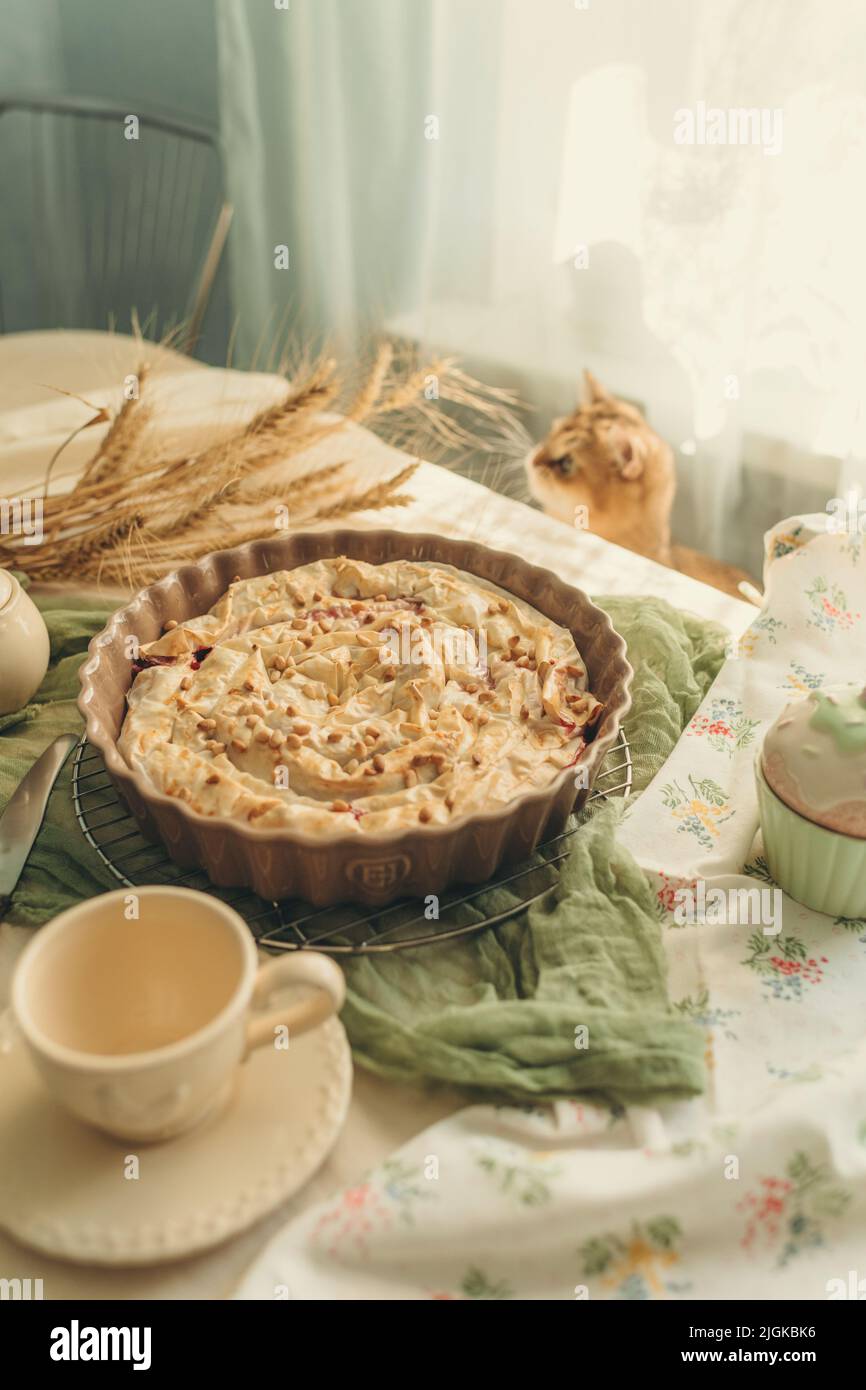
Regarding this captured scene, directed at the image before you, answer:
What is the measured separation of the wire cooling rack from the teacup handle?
19 centimetres

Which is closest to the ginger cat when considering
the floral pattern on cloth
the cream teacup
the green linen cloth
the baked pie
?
the baked pie

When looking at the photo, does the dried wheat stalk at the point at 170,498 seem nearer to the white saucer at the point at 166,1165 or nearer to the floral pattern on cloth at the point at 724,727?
the floral pattern on cloth at the point at 724,727

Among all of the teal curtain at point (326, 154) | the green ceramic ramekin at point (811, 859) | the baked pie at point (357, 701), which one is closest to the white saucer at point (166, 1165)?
the baked pie at point (357, 701)

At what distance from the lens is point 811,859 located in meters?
1.40

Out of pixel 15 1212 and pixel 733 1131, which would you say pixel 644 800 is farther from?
pixel 15 1212

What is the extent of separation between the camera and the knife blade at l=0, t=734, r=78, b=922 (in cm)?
146

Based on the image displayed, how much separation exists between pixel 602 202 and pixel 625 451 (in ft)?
2.75

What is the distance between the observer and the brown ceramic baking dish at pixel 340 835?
1366mm

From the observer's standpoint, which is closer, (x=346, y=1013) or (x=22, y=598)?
(x=346, y=1013)

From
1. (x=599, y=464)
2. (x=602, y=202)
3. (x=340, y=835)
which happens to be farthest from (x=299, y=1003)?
(x=602, y=202)

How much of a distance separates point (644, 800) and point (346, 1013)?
Result: 1.79 feet

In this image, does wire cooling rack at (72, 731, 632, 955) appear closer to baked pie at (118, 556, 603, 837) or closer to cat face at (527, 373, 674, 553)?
baked pie at (118, 556, 603, 837)

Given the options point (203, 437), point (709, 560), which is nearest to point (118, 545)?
point (203, 437)
